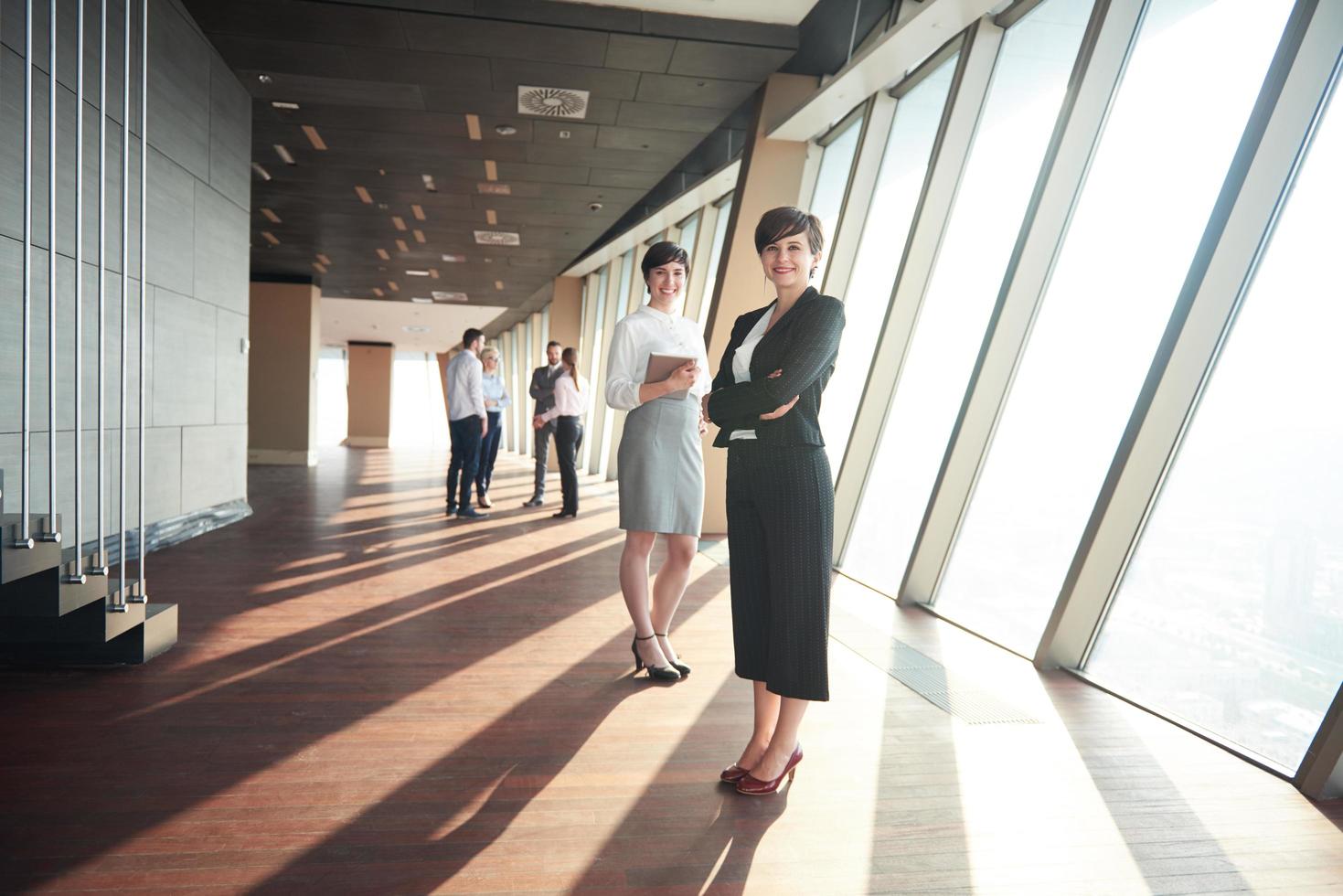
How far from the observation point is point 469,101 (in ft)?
22.7

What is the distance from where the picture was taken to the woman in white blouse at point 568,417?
25.2ft

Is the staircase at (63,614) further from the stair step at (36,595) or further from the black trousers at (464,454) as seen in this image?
the black trousers at (464,454)

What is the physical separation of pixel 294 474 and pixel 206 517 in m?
6.65

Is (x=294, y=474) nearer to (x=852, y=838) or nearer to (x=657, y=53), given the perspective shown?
(x=657, y=53)

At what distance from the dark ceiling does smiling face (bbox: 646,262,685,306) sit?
3.42 meters

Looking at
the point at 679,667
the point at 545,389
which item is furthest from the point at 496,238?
the point at 679,667

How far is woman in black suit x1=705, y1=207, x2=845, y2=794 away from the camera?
2098mm

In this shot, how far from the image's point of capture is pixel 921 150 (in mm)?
5605

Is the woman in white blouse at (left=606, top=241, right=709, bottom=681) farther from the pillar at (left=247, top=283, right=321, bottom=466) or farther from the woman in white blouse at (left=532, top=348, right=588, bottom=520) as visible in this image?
the pillar at (left=247, top=283, right=321, bottom=466)

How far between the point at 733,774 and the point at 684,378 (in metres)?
1.19

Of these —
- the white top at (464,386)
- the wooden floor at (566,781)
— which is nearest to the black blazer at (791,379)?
the wooden floor at (566,781)

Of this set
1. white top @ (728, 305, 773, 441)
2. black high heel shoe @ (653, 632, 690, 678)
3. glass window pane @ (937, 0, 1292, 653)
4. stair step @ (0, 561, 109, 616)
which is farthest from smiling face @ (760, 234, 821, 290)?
stair step @ (0, 561, 109, 616)

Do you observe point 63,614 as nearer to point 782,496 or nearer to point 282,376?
point 782,496

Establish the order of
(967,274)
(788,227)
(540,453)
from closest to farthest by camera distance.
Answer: (788,227)
(967,274)
(540,453)
